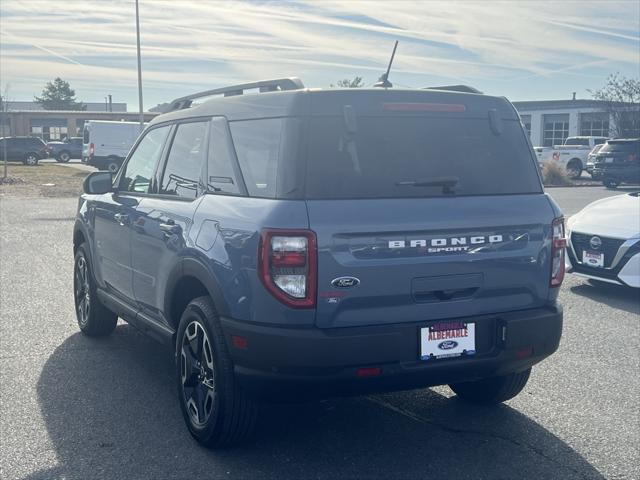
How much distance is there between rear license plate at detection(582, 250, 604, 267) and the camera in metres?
8.66

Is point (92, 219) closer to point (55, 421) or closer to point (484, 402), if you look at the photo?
point (55, 421)

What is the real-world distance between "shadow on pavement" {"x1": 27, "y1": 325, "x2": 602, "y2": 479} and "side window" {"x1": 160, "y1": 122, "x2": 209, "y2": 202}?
1.37 metres

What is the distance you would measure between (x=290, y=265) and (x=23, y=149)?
1954 inches

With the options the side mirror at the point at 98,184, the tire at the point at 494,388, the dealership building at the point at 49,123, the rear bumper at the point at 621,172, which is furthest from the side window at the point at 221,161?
the dealership building at the point at 49,123

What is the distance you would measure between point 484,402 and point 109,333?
3.36m

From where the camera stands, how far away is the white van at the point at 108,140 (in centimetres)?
3844

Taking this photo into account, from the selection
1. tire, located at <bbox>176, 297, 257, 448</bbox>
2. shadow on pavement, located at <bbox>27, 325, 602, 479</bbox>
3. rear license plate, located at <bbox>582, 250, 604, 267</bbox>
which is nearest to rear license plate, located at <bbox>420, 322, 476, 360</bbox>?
shadow on pavement, located at <bbox>27, 325, 602, 479</bbox>

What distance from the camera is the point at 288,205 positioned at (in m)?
3.81

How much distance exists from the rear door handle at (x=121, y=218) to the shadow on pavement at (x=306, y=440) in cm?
109

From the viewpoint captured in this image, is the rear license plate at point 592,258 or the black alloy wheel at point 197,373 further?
the rear license plate at point 592,258

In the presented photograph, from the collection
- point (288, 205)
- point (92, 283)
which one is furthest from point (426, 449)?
point (92, 283)

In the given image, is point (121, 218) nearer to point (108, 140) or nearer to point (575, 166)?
point (108, 140)

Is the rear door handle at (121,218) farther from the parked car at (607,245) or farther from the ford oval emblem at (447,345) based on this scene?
the parked car at (607,245)

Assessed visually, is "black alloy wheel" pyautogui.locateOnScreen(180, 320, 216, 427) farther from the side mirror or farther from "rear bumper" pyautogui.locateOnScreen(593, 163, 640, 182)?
"rear bumper" pyautogui.locateOnScreen(593, 163, 640, 182)
